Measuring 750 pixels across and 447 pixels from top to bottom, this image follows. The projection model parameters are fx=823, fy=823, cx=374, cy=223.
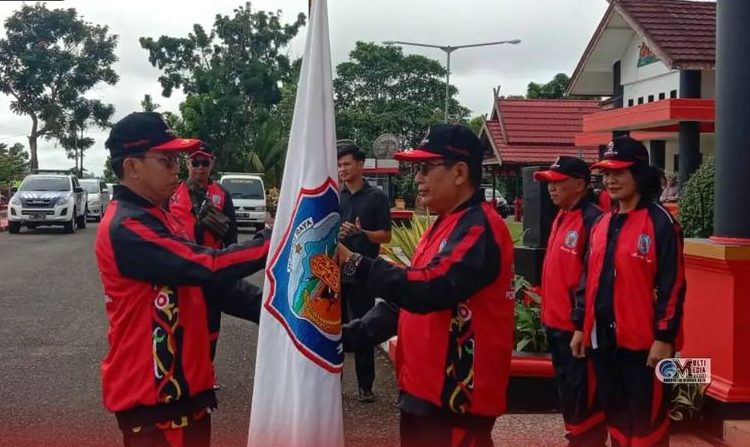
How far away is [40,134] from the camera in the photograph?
4016 cm

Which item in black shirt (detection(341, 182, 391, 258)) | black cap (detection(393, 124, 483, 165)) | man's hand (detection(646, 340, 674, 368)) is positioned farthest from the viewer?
black shirt (detection(341, 182, 391, 258))

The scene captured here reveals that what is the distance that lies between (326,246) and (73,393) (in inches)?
171

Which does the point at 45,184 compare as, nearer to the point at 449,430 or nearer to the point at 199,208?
the point at 199,208

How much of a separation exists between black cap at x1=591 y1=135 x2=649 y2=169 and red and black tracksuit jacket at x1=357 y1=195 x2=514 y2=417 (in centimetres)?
146

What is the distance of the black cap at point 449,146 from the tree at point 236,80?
3700 centimetres

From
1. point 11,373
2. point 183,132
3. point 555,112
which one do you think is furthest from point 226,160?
point 11,373

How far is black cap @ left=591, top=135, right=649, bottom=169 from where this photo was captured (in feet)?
13.8

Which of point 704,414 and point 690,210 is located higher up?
point 690,210

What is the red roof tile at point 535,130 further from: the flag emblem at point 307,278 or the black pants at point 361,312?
the flag emblem at point 307,278

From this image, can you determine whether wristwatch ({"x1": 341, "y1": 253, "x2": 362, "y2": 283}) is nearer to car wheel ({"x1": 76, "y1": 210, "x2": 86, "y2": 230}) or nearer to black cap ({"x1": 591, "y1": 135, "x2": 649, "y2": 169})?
black cap ({"x1": 591, "y1": 135, "x2": 649, "y2": 169})

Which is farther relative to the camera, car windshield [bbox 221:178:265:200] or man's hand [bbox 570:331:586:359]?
car windshield [bbox 221:178:265:200]

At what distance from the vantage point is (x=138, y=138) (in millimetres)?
3023

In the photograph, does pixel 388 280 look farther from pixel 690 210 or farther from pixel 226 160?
pixel 226 160

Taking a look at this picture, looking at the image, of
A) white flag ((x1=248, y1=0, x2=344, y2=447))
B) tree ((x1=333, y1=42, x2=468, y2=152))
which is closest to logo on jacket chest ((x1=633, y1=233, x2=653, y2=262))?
white flag ((x1=248, y1=0, x2=344, y2=447))
